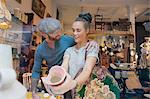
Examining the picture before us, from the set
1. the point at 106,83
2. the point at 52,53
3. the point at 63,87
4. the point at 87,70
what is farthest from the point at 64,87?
the point at 52,53

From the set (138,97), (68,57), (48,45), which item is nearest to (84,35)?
(68,57)

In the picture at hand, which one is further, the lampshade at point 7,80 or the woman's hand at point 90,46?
the woman's hand at point 90,46

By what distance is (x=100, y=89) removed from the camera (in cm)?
109

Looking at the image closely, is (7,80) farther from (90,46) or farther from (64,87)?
(90,46)

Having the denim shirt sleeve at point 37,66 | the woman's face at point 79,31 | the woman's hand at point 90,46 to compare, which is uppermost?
the woman's face at point 79,31

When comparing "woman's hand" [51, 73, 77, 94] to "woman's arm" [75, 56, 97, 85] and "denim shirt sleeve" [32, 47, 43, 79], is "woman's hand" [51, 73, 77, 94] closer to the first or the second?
"woman's arm" [75, 56, 97, 85]

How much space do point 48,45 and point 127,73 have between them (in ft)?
17.2

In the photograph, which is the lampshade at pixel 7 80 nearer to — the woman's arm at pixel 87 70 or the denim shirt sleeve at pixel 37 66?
the woman's arm at pixel 87 70

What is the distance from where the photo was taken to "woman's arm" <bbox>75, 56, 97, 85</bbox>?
3.17 ft

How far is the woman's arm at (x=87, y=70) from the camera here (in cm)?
97

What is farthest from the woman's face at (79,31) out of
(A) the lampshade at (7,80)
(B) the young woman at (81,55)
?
(A) the lampshade at (7,80)

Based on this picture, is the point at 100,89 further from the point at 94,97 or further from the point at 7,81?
the point at 7,81

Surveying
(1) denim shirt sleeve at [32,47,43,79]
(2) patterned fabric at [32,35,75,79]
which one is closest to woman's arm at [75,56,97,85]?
(2) patterned fabric at [32,35,75,79]

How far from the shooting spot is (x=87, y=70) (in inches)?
40.0
